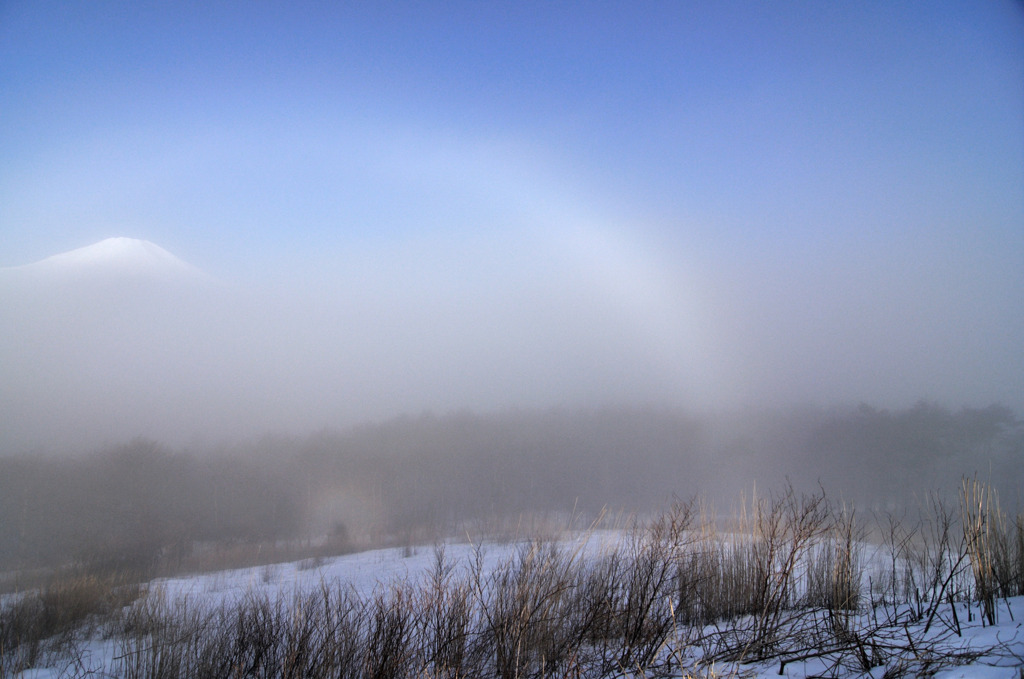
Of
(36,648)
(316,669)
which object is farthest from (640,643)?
(36,648)

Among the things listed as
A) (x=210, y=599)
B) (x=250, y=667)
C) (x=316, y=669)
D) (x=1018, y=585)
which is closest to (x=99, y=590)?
(x=210, y=599)

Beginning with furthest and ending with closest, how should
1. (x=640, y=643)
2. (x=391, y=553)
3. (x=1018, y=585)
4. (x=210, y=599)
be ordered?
(x=391, y=553) → (x=210, y=599) → (x=1018, y=585) → (x=640, y=643)

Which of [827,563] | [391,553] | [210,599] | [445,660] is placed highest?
[445,660]

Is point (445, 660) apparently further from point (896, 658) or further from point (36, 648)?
point (36, 648)

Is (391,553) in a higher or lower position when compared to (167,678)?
lower

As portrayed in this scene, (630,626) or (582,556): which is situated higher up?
(582,556)

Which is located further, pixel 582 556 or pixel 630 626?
pixel 582 556

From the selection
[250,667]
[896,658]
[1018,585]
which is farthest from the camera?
[1018,585]

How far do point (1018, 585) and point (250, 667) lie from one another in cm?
1004

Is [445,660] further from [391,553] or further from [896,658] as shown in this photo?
[391,553]

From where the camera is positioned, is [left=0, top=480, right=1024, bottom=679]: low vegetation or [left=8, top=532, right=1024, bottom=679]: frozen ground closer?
[left=8, top=532, right=1024, bottom=679]: frozen ground

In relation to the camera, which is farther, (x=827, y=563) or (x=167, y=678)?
(x=827, y=563)

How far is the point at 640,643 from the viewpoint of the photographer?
236 inches

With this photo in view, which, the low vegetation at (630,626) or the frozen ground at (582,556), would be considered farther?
the low vegetation at (630,626)
